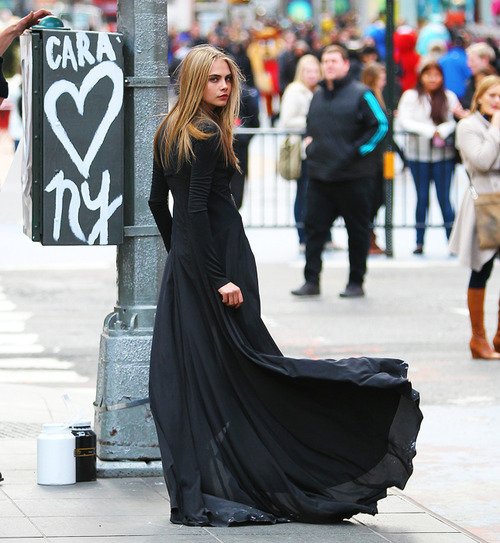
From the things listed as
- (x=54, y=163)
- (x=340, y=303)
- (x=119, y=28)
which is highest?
(x=119, y=28)

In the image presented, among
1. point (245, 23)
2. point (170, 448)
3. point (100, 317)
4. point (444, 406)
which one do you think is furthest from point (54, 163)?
point (245, 23)

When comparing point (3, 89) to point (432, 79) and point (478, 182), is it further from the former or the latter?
point (432, 79)

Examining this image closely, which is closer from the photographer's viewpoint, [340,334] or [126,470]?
[126,470]

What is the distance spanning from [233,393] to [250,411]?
0.10 meters

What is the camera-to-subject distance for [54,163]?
273 inches

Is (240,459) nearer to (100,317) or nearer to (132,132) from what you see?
(132,132)

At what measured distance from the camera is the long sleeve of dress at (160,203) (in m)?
6.63

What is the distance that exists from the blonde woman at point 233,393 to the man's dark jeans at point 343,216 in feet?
23.1

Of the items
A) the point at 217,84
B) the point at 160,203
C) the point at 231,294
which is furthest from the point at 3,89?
the point at 231,294

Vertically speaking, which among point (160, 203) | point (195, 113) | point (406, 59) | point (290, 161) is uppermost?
point (195, 113)

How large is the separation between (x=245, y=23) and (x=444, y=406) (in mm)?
58247

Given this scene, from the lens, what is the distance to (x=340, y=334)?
11812mm

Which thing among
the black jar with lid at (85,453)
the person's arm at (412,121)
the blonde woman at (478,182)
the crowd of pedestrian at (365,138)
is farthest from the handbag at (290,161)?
the black jar with lid at (85,453)

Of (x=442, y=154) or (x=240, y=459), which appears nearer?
(x=240, y=459)
